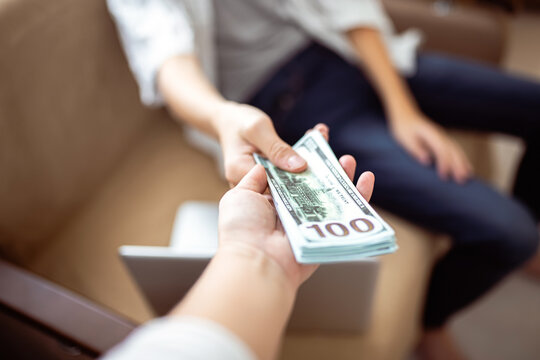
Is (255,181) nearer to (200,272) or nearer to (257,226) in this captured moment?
(257,226)

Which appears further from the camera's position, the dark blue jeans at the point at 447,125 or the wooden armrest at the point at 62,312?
the dark blue jeans at the point at 447,125

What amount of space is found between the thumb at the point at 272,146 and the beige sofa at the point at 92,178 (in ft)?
0.99

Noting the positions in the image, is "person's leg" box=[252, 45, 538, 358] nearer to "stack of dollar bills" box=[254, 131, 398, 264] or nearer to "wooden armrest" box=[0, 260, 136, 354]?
"stack of dollar bills" box=[254, 131, 398, 264]

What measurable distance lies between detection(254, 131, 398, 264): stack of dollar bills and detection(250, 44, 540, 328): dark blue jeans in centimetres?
7

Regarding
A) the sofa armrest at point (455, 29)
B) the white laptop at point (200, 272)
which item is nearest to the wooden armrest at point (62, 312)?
the white laptop at point (200, 272)

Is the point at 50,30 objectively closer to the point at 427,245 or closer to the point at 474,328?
the point at 427,245

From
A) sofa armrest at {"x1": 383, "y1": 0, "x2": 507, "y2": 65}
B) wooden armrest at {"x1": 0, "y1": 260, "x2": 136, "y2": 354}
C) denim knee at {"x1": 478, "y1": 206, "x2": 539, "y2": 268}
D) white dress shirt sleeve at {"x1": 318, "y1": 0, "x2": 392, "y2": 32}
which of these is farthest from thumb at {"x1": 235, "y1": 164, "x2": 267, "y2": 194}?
sofa armrest at {"x1": 383, "y1": 0, "x2": 507, "y2": 65}

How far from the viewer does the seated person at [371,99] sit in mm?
675

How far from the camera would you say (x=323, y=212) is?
0.40m

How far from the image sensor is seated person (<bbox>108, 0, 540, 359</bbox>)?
67cm

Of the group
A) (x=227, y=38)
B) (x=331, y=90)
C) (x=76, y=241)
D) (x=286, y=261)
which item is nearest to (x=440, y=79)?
(x=331, y=90)

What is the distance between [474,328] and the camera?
3.37 ft

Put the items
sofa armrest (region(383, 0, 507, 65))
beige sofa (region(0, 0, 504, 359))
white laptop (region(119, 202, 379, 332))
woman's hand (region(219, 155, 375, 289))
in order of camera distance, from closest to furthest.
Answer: woman's hand (region(219, 155, 375, 289)) → white laptop (region(119, 202, 379, 332)) → beige sofa (region(0, 0, 504, 359)) → sofa armrest (region(383, 0, 507, 65))

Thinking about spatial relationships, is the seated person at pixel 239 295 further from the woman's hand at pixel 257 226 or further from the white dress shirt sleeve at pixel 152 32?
the white dress shirt sleeve at pixel 152 32
